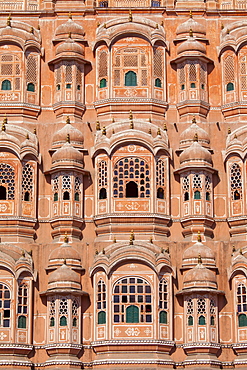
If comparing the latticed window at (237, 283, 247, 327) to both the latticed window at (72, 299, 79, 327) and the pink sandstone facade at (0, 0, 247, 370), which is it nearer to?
the pink sandstone facade at (0, 0, 247, 370)

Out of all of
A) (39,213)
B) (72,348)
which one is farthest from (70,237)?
(72,348)

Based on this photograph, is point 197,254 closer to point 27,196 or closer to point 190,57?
point 27,196

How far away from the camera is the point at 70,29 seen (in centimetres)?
4638

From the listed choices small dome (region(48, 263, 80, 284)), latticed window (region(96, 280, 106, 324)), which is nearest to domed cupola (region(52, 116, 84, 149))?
small dome (region(48, 263, 80, 284))

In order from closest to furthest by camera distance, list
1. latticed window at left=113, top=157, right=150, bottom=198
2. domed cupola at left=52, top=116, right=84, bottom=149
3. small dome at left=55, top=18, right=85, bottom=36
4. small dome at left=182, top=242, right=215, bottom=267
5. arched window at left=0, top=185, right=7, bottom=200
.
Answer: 1. small dome at left=182, top=242, right=215, bottom=267
2. latticed window at left=113, top=157, right=150, bottom=198
3. arched window at left=0, top=185, right=7, bottom=200
4. domed cupola at left=52, top=116, right=84, bottom=149
5. small dome at left=55, top=18, right=85, bottom=36

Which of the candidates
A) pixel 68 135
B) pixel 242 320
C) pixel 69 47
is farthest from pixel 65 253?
pixel 69 47

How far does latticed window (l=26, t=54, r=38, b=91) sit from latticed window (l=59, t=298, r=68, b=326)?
9.55 metres

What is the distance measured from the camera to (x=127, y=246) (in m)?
42.2

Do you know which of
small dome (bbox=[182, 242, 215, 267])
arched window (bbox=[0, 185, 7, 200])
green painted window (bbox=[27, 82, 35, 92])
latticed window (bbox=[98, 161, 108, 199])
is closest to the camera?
small dome (bbox=[182, 242, 215, 267])

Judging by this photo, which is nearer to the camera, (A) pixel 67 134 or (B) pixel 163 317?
(B) pixel 163 317

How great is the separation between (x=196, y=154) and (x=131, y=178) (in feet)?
9.19

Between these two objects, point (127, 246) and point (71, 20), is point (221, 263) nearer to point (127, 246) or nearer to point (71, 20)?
point (127, 246)

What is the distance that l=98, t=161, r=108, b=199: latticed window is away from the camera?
4372 centimetres

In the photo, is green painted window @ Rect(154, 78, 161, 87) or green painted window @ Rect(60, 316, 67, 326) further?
green painted window @ Rect(154, 78, 161, 87)
